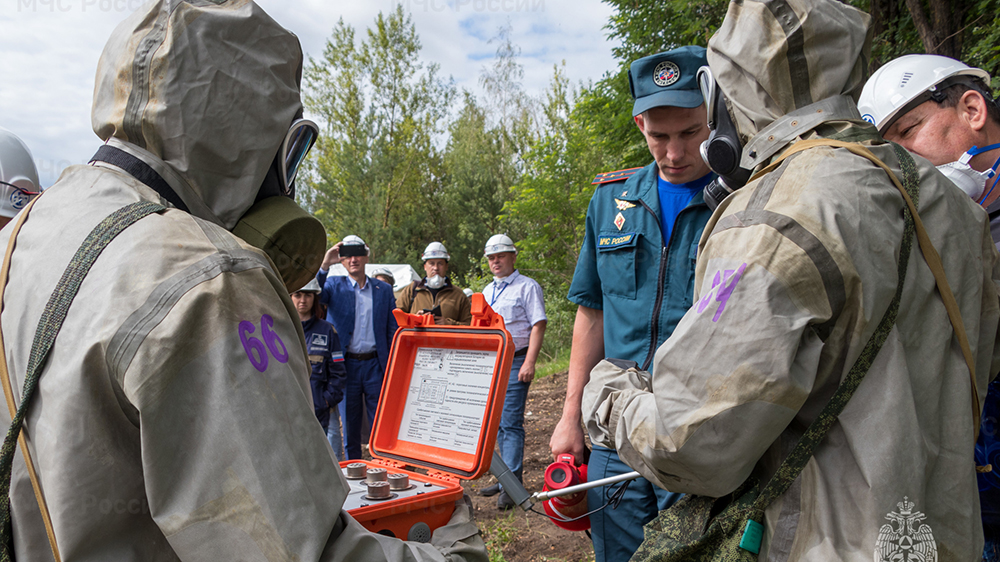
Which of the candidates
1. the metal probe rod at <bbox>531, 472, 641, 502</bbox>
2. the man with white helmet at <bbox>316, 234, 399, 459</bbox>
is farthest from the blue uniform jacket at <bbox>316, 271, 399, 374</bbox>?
the metal probe rod at <bbox>531, 472, 641, 502</bbox>

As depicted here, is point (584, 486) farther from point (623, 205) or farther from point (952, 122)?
point (952, 122)

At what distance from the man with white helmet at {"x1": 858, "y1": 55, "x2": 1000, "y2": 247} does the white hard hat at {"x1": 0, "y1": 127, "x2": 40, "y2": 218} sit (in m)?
3.47

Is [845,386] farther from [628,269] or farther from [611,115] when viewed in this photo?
[611,115]

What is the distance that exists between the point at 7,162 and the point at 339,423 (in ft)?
13.1

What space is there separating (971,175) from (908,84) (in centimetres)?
42

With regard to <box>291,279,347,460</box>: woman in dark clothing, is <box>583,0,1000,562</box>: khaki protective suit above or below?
above

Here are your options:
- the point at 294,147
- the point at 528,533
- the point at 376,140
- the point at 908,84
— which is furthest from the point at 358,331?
the point at 376,140

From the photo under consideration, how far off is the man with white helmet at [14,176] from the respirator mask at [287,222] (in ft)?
6.54

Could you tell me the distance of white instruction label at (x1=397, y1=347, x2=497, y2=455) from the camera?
6.75 ft

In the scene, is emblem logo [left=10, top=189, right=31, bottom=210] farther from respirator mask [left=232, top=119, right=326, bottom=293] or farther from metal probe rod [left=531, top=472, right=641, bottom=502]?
metal probe rod [left=531, top=472, right=641, bottom=502]

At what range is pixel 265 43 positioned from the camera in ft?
4.25

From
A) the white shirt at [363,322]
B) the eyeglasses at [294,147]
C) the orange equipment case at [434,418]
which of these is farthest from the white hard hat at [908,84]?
the white shirt at [363,322]

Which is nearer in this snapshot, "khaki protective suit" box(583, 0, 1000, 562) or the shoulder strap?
the shoulder strap

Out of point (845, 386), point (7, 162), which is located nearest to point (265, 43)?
point (845, 386)
